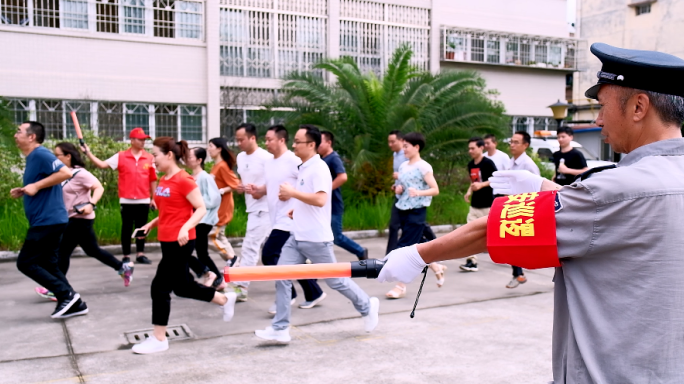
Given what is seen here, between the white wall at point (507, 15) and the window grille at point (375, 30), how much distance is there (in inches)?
42.4

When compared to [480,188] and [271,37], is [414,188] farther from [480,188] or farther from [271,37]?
[271,37]

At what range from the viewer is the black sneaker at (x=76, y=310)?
19.1ft

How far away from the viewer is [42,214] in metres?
5.75

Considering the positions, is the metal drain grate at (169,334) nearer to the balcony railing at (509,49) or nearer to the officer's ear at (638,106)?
the officer's ear at (638,106)

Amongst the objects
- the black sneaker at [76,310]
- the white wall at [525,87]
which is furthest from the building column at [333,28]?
the black sneaker at [76,310]

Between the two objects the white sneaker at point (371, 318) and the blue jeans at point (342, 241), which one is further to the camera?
the blue jeans at point (342, 241)

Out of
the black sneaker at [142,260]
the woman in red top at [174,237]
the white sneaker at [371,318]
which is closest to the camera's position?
the woman in red top at [174,237]

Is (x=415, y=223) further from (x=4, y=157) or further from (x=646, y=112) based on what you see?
(x=4, y=157)

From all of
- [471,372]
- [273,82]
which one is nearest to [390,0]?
[273,82]

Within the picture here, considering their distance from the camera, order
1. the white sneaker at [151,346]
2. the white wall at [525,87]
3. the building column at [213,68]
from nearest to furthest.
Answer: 1. the white sneaker at [151,346]
2. the building column at [213,68]
3. the white wall at [525,87]

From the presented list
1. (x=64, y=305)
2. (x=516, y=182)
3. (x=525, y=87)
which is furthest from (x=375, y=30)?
(x=516, y=182)

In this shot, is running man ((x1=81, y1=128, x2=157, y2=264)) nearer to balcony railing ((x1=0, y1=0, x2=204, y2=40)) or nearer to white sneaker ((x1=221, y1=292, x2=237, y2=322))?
white sneaker ((x1=221, y1=292, x2=237, y2=322))

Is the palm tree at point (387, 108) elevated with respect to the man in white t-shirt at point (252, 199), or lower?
elevated

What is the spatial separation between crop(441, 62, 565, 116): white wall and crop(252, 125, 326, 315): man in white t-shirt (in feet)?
64.1
